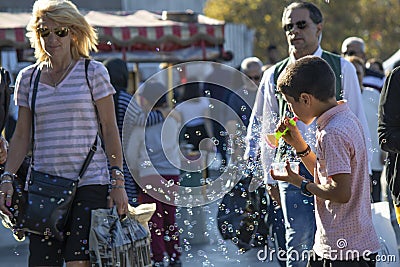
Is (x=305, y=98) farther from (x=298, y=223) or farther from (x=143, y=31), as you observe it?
(x=143, y=31)

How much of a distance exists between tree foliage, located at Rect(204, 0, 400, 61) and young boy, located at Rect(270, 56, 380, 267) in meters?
24.0

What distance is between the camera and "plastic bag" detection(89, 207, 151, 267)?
4582 millimetres

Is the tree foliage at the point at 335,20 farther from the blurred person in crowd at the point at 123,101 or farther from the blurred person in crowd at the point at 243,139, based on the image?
the blurred person in crowd at the point at 123,101

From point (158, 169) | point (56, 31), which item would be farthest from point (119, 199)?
point (158, 169)

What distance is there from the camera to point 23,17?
1241cm

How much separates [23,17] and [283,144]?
25.8ft

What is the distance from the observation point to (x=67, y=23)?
492 centimetres

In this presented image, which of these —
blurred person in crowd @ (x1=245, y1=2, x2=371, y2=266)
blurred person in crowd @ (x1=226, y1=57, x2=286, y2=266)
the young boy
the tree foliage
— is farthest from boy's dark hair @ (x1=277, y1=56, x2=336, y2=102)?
the tree foliage

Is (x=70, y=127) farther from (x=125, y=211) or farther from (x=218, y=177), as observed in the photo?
(x=218, y=177)

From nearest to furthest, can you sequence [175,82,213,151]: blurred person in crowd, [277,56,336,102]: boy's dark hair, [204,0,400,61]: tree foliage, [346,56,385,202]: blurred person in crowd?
[277,56,336,102]: boy's dark hair
[346,56,385,202]: blurred person in crowd
[175,82,213,151]: blurred person in crowd
[204,0,400,61]: tree foliage

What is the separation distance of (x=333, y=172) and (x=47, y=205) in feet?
4.69

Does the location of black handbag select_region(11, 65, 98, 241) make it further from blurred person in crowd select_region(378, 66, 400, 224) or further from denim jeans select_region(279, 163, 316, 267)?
blurred person in crowd select_region(378, 66, 400, 224)

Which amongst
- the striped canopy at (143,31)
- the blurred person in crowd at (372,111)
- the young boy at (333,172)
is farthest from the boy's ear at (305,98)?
the striped canopy at (143,31)

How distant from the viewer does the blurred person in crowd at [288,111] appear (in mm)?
5258
